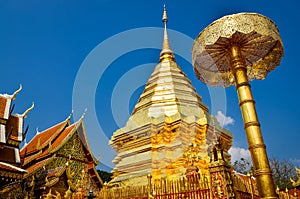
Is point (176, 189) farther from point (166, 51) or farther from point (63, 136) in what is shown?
point (63, 136)

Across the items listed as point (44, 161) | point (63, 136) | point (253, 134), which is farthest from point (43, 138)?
point (253, 134)

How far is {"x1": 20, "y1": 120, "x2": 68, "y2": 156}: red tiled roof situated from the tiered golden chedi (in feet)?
16.0

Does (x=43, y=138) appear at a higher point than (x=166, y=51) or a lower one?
lower

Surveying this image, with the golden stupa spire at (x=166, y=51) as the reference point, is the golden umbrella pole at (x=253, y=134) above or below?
below

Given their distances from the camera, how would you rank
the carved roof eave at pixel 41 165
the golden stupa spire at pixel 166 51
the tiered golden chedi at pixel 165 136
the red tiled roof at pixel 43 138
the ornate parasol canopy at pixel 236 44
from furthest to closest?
the red tiled roof at pixel 43 138
the golden stupa spire at pixel 166 51
the carved roof eave at pixel 41 165
the tiered golden chedi at pixel 165 136
the ornate parasol canopy at pixel 236 44

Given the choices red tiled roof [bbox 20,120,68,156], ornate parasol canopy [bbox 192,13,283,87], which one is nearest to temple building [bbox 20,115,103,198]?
red tiled roof [bbox 20,120,68,156]

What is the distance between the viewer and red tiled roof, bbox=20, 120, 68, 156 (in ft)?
44.4

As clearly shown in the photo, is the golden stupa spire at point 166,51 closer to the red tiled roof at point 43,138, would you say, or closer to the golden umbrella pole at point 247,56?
the red tiled roof at point 43,138

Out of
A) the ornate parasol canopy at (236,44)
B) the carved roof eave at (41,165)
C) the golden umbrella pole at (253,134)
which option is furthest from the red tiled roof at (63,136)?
the golden umbrella pole at (253,134)

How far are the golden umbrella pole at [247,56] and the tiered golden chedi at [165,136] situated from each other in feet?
10.6

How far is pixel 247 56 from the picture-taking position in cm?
495

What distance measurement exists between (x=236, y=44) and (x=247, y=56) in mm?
695

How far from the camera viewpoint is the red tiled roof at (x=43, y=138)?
13.5 m

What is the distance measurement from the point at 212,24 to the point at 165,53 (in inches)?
343
